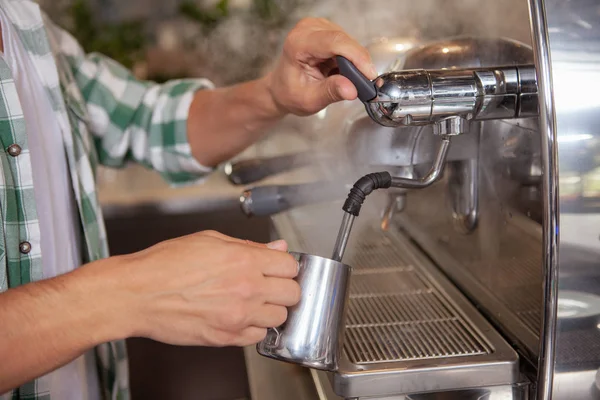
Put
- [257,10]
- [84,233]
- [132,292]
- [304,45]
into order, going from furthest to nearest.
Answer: [257,10], [84,233], [304,45], [132,292]

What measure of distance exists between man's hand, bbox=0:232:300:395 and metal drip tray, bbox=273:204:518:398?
155mm

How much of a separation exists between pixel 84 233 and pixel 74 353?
37 cm

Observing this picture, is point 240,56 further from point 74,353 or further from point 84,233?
point 74,353

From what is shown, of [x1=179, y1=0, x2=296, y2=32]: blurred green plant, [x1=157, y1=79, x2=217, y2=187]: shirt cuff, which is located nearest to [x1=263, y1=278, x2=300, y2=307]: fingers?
[x1=157, y1=79, x2=217, y2=187]: shirt cuff

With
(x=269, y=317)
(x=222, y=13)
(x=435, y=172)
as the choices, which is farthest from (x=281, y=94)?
(x=222, y=13)

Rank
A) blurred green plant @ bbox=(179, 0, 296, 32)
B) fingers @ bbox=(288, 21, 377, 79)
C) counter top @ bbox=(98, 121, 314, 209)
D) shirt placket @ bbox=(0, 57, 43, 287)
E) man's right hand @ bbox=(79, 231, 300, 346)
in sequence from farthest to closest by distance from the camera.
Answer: blurred green plant @ bbox=(179, 0, 296, 32), counter top @ bbox=(98, 121, 314, 209), shirt placket @ bbox=(0, 57, 43, 287), fingers @ bbox=(288, 21, 377, 79), man's right hand @ bbox=(79, 231, 300, 346)

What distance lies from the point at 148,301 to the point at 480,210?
1.42 feet

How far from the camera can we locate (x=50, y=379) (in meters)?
0.82

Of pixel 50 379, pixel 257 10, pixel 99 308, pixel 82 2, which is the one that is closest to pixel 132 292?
pixel 99 308

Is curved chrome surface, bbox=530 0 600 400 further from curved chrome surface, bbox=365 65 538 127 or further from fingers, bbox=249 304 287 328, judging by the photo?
fingers, bbox=249 304 287 328

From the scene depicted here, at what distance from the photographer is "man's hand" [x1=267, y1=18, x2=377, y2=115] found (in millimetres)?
674

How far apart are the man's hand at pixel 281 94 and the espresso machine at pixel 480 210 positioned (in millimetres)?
53

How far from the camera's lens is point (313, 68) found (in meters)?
0.82

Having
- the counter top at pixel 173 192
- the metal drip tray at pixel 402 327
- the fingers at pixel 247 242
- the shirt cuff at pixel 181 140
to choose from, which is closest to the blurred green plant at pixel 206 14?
the counter top at pixel 173 192
